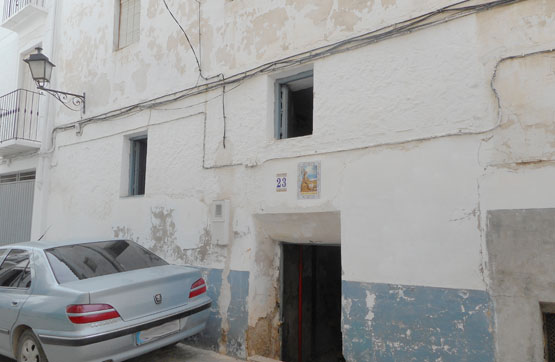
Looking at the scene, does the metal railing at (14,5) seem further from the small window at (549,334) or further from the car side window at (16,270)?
the small window at (549,334)

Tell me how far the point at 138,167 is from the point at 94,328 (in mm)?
4264

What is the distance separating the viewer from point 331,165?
16.7ft

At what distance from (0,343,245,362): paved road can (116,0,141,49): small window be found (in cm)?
561

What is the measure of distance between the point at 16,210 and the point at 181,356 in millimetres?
7057

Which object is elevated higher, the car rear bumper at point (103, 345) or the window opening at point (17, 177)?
the window opening at point (17, 177)

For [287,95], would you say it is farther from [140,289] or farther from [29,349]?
[29,349]

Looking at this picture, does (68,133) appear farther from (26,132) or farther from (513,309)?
(513,309)

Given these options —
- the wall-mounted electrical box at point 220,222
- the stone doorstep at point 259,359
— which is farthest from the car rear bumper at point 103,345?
the wall-mounted electrical box at point 220,222

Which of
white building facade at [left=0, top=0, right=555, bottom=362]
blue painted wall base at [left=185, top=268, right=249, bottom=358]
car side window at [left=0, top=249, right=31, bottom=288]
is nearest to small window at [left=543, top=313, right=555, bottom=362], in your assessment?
white building facade at [left=0, top=0, right=555, bottom=362]

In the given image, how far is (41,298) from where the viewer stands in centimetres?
→ 436

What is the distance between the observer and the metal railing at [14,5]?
9938 mm

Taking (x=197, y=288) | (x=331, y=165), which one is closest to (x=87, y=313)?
(x=197, y=288)

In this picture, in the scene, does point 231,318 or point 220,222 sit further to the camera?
point 220,222

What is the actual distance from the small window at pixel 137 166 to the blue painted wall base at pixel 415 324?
457 centimetres
